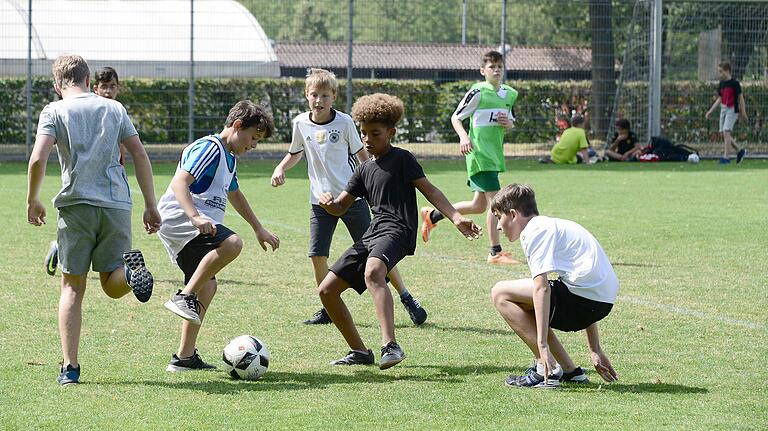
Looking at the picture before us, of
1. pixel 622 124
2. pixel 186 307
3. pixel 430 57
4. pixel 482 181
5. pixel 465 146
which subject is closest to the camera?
pixel 186 307

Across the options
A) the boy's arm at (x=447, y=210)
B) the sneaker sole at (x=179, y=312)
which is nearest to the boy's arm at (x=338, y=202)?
the boy's arm at (x=447, y=210)

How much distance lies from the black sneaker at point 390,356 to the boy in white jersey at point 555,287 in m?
0.61

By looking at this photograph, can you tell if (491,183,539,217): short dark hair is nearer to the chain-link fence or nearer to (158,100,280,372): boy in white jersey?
(158,100,280,372): boy in white jersey

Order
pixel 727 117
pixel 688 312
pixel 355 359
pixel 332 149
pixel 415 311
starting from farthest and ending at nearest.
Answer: pixel 727 117 < pixel 688 312 < pixel 332 149 < pixel 415 311 < pixel 355 359

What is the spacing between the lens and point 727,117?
24078 millimetres

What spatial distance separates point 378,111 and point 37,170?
1.91m

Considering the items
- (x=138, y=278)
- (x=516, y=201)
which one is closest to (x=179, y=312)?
(x=138, y=278)

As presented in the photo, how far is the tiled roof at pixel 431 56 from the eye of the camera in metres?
25.0

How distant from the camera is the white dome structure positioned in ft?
78.6

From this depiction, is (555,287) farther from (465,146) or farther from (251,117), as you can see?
(465,146)

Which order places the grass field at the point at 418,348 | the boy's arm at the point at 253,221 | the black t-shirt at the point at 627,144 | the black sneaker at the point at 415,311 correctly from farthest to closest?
the black t-shirt at the point at 627,144
the black sneaker at the point at 415,311
the boy's arm at the point at 253,221
the grass field at the point at 418,348

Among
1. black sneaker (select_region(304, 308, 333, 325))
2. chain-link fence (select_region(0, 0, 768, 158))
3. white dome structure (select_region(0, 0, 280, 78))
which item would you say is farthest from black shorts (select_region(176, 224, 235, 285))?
white dome structure (select_region(0, 0, 280, 78))

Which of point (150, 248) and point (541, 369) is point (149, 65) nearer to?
point (150, 248)

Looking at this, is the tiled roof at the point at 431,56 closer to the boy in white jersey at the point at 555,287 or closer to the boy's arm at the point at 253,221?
the boy's arm at the point at 253,221
